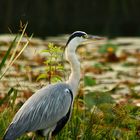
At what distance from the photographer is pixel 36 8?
14148 mm

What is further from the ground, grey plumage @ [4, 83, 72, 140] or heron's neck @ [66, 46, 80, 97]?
heron's neck @ [66, 46, 80, 97]

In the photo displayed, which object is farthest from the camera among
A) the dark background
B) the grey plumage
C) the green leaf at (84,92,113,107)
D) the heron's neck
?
the dark background

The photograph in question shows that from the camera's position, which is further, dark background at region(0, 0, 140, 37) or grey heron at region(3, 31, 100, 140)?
dark background at region(0, 0, 140, 37)

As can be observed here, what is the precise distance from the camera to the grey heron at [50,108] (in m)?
4.50

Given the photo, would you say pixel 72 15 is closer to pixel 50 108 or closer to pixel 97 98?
pixel 97 98

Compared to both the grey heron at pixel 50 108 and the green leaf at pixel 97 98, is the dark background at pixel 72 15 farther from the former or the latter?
the grey heron at pixel 50 108

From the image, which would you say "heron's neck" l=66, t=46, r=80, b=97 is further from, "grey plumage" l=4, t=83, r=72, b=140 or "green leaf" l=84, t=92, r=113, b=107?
"green leaf" l=84, t=92, r=113, b=107

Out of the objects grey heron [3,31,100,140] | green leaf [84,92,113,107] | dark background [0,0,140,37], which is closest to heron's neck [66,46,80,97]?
grey heron [3,31,100,140]

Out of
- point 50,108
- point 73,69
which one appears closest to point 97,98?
point 73,69

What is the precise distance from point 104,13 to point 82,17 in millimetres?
Result: 732

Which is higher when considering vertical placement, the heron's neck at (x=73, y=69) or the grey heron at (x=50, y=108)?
the heron's neck at (x=73, y=69)

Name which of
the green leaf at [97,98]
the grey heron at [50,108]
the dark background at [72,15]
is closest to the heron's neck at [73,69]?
the grey heron at [50,108]

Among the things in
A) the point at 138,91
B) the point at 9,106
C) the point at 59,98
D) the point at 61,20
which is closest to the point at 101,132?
the point at 59,98

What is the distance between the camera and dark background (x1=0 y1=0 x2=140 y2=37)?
504 inches
